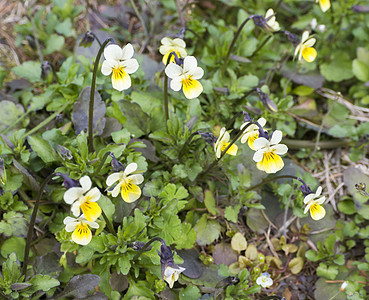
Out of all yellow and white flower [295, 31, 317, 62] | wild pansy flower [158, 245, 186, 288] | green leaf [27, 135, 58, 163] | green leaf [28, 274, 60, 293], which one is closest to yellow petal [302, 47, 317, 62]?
yellow and white flower [295, 31, 317, 62]

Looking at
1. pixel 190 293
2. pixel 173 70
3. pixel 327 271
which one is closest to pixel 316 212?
pixel 327 271

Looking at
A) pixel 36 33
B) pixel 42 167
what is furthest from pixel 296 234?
pixel 36 33

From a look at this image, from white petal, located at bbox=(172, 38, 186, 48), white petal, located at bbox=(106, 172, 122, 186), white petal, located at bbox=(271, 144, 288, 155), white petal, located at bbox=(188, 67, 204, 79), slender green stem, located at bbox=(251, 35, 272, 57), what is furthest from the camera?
slender green stem, located at bbox=(251, 35, 272, 57)

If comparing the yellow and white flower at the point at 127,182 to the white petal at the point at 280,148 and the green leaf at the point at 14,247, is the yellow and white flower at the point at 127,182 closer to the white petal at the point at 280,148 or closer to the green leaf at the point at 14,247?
the white petal at the point at 280,148

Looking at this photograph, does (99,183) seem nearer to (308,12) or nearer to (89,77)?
(89,77)

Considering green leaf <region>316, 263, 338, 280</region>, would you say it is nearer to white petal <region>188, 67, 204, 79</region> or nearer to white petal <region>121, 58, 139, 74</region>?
white petal <region>188, 67, 204, 79</region>

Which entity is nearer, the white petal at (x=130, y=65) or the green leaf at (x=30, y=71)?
the white petal at (x=130, y=65)

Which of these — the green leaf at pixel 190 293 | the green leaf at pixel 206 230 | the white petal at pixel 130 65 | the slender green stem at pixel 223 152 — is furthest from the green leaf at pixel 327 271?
the white petal at pixel 130 65
